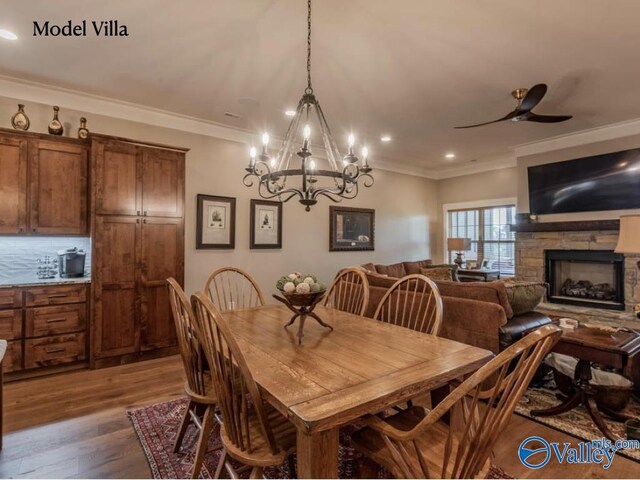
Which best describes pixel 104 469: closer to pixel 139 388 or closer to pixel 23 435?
pixel 23 435

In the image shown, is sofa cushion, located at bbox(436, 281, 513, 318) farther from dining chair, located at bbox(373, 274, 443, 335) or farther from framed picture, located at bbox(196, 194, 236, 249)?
framed picture, located at bbox(196, 194, 236, 249)

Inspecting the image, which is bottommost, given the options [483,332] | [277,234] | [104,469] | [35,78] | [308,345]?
[104,469]

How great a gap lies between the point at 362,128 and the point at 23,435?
175 inches

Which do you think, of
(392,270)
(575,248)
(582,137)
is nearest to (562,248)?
(575,248)

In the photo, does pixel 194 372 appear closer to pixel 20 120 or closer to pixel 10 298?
pixel 10 298

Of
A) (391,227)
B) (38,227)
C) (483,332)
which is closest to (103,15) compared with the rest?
(38,227)

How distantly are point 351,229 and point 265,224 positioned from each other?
5.60 ft

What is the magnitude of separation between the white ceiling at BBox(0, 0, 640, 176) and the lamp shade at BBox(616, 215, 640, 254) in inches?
54.2

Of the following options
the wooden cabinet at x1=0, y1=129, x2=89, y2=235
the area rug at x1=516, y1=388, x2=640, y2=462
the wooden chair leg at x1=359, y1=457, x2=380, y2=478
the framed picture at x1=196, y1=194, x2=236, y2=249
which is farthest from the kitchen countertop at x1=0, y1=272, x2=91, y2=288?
the area rug at x1=516, y1=388, x2=640, y2=462

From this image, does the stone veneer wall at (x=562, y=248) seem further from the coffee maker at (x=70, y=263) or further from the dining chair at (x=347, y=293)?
the coffee maker at (x=70, y=263)

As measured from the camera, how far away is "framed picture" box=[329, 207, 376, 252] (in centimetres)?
576

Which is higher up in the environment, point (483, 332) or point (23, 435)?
point (483, 332)

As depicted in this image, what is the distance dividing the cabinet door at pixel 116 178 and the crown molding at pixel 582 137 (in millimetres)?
5467

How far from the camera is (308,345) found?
5.98 ft
